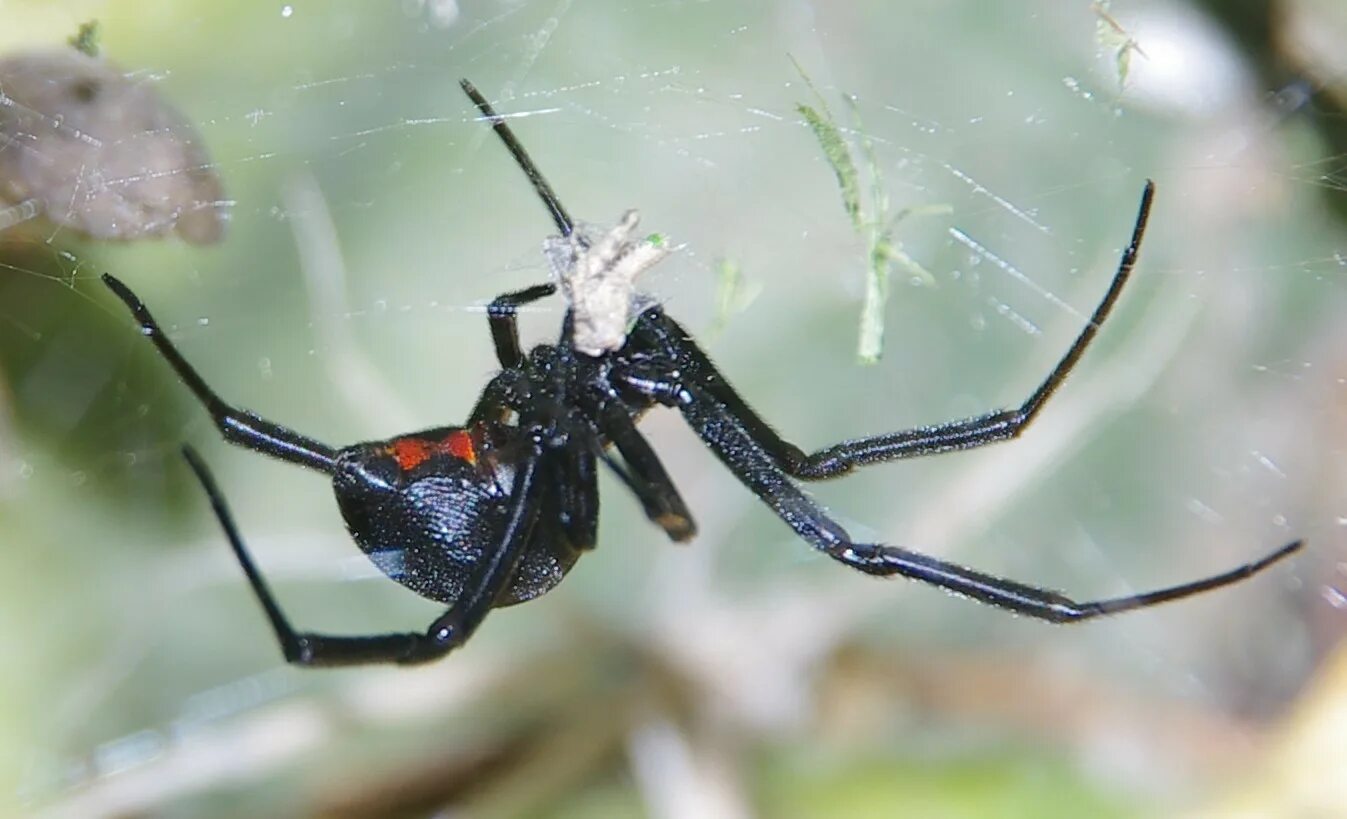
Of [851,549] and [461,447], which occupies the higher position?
[461,447]

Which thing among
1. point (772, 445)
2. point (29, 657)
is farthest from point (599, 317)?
point (29, 657)

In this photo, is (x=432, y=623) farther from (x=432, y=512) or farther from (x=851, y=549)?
(x=851, y=549)

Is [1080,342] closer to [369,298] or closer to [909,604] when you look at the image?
[909,604]

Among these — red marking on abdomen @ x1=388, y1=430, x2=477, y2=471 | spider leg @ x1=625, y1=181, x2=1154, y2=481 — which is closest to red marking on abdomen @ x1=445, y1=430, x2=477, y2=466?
red marking on abdomen @ x1=388, y1=430, x2=477, y2=471

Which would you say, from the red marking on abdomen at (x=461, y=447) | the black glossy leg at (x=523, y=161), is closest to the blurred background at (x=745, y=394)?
the black glossy leg at (x=523, y=161)

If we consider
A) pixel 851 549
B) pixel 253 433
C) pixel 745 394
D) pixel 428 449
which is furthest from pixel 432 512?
pixel 745 394

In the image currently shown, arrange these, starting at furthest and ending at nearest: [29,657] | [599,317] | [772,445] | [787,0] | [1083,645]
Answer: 1. [1083,645]
2. [29,657]
3. [787,0]
4. [772,445]
5. [599,317]

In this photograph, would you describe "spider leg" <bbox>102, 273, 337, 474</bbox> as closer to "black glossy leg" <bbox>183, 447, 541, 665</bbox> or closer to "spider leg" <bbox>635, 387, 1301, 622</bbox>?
"black glossy leg" <bbox>183, 447, 541, 665</bbox>
